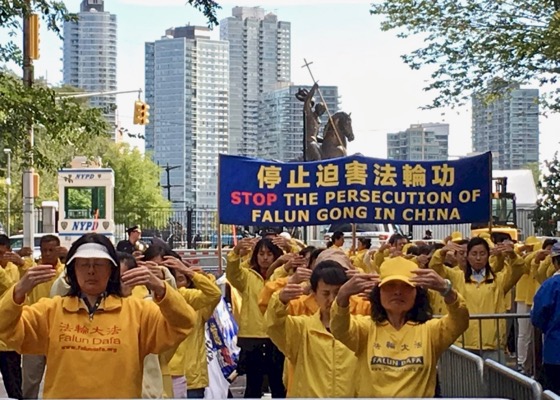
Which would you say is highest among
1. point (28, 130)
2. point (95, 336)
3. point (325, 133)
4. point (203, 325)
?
point (325, 133)

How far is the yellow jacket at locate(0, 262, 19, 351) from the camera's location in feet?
30.0

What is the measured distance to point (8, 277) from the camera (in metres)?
9.36

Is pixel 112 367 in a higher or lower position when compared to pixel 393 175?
lower

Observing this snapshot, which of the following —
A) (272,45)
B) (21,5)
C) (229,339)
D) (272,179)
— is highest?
(272,45)

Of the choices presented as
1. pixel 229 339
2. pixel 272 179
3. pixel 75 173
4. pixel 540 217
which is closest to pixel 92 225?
pixel 75 173

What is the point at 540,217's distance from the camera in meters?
40.2

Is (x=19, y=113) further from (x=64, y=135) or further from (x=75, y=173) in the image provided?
(x=75, y=173)

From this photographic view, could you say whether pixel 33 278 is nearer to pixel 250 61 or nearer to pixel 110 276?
pixel 110 276

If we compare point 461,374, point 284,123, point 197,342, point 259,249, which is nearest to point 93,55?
point 284,123

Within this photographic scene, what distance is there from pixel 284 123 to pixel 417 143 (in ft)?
48.0

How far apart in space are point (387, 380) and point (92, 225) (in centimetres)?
2761

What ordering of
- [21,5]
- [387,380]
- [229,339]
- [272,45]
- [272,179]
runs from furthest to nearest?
[272,45]
[21,5]
[272,179]
[229,339]
[387,380]

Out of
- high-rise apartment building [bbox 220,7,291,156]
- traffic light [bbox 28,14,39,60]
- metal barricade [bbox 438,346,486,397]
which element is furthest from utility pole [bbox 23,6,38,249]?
high-rise apartment building [bbox 220,7,291,156]

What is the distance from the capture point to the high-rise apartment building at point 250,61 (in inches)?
4400
